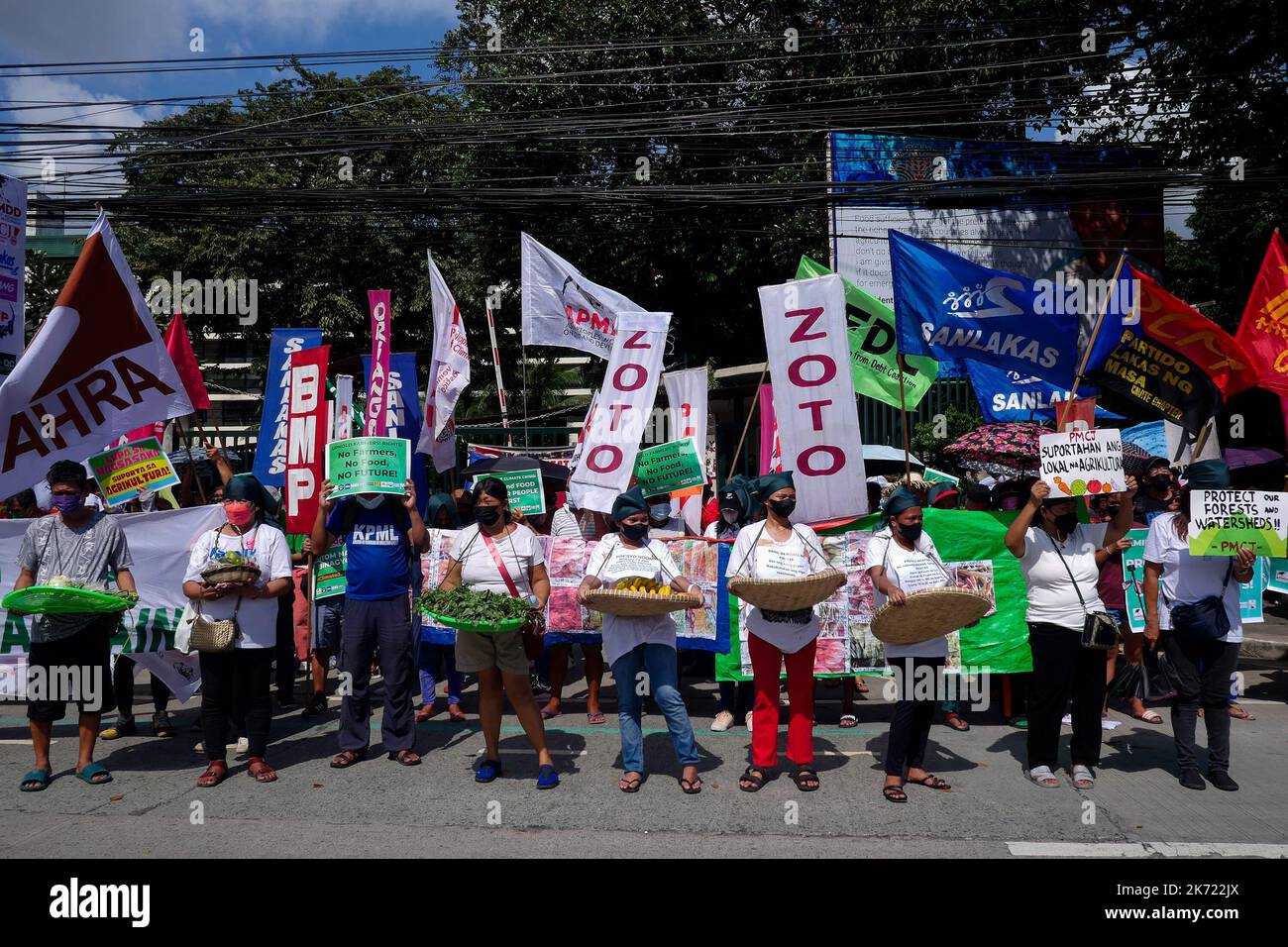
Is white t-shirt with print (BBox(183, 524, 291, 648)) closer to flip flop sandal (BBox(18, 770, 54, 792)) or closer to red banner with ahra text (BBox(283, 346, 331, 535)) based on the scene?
red banner with ahra text (BBox(283, 346, 331, 535))

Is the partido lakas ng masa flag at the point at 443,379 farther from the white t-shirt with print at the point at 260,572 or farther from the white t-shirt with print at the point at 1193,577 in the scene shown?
the white t-shirt with print at the point at 1193,577

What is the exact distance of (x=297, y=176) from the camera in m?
23.4

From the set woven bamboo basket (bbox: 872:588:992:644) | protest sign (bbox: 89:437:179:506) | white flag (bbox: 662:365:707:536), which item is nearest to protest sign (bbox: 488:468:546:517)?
white flag (bbox: 662:365:707:536)

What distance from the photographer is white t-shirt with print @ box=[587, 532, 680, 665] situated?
600 cm

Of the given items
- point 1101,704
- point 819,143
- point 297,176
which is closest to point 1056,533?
point 1101,704

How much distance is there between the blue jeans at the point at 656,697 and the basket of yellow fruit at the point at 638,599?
0.29 metres

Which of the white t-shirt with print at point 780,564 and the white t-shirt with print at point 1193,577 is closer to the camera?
the white t-shirt with print at point 780,564

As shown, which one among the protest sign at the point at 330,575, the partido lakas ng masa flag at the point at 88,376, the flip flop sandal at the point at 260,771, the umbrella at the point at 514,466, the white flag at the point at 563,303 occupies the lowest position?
the flip flop sandal at the point at 260,771

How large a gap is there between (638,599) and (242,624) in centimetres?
258

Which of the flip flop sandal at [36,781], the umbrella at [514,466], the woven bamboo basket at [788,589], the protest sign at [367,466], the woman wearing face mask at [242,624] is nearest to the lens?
the woven bamboo basket at [788,589]

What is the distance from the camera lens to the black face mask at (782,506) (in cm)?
608

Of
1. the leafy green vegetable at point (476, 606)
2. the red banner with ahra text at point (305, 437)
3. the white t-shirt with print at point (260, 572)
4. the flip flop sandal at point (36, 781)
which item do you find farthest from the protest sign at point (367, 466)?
the flip flop sandal at point (36, 781)

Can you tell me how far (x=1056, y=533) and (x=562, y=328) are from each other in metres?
A: 5.06

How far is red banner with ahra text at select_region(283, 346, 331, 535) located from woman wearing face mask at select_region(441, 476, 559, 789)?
1.86 meters
